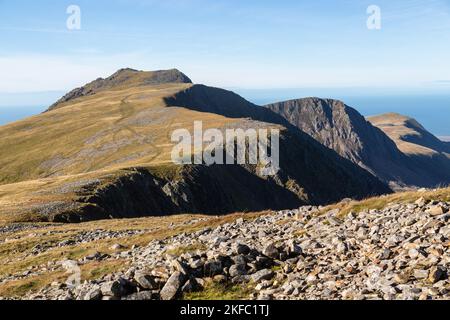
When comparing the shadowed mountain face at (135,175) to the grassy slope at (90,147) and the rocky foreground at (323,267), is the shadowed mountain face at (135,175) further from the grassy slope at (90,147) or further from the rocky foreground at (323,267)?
the rocky foreground at (323,267)

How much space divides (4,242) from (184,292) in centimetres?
2971

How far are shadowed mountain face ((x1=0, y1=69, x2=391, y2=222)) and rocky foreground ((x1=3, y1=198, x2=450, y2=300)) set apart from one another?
4232 centimetres

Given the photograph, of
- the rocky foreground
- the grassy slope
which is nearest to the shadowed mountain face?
the grassy slope

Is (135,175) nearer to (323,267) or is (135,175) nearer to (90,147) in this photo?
(90,147)

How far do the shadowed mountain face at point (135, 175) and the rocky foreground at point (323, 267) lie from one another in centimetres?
4232

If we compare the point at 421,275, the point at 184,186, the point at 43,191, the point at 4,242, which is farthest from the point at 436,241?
the point at 184,186

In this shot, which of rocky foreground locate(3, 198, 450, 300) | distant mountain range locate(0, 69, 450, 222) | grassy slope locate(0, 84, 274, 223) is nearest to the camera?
rocky foreground locate(3, 198, 450, 300)

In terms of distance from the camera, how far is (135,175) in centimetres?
8806

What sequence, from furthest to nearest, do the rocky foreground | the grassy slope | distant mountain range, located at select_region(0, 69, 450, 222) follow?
the grassy slope < distant mountain range, located at select_region(0, 69, 450, 222) < the rocky foreground

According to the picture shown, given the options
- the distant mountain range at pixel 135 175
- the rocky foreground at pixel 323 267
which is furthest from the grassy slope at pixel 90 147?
the rocky foreground at pixel 323 267

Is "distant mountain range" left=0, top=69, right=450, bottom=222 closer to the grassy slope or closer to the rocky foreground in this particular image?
the grassy slope

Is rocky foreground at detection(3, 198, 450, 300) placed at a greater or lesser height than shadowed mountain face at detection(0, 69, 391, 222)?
greater

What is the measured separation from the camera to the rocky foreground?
15.6m

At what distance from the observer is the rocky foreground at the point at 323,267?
1556 centimetres
